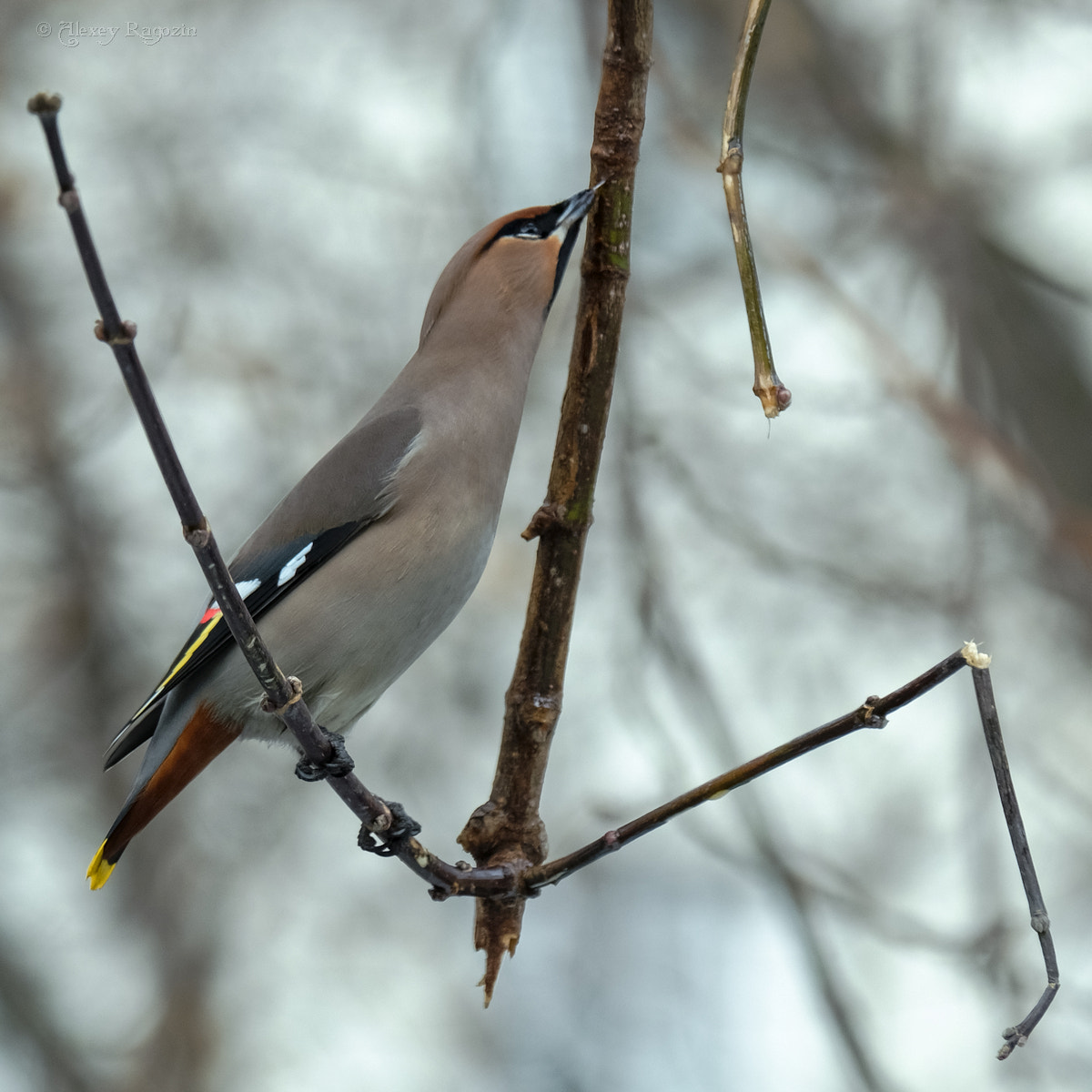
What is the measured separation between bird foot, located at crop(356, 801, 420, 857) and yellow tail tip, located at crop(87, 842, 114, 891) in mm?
834

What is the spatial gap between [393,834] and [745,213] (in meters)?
1.50

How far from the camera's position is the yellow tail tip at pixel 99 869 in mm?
3361

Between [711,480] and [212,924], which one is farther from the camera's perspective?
[212,924]

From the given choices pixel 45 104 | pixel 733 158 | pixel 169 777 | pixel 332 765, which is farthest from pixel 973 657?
pixel 169 777

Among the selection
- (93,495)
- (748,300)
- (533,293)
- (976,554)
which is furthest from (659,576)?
(748,300)

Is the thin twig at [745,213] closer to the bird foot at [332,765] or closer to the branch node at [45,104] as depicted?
the bird foot at [332,765]

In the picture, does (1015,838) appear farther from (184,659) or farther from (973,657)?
(184,659)

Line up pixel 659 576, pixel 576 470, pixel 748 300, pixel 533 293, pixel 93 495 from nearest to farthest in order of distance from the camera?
pixel 748 300 → pixel 576 470 → pixel 533 293 → pixel 659 576 → pixel 93 495

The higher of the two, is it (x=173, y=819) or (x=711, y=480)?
(x=711, y=480)

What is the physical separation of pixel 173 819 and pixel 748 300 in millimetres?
7099

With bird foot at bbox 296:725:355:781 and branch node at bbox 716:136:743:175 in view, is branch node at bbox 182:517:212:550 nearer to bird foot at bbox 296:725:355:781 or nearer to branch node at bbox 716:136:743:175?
bird foot at bbox 296:725:355:781

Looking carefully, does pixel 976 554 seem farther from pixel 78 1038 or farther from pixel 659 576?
pixel 78 1038

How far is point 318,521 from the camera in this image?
3.67 meters

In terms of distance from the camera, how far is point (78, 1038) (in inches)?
315
